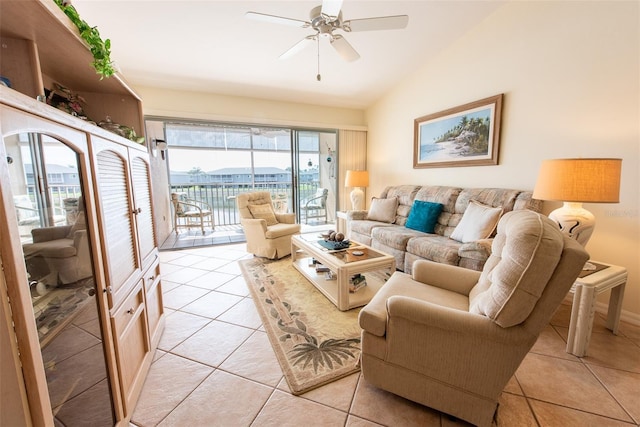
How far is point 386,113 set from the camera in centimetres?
454

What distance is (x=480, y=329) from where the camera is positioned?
106cm

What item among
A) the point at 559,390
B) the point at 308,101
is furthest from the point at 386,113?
the point at 559,390

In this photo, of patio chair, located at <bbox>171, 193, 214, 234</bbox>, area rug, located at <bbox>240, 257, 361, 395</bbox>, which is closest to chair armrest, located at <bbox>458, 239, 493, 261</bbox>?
area rug, located at <bbox>240, 257, 361, 395</bbox>

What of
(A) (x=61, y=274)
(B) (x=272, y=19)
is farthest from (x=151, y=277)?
(B) (x=272, y=19)

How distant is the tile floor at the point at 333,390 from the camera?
1233mm

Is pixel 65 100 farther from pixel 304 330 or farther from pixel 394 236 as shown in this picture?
pixel 394 236

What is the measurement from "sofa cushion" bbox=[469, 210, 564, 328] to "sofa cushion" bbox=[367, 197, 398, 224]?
→ 2606mm

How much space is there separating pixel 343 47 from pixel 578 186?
2083mm

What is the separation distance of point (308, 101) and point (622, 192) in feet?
13.5

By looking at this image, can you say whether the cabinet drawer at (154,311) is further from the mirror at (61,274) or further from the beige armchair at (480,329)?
the beige armchair at (480,329)

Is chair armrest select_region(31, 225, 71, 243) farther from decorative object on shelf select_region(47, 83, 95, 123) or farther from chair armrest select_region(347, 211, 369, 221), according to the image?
chair armrest select_region(347, 211, 369, 221)

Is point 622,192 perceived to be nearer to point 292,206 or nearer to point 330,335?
point 330,335

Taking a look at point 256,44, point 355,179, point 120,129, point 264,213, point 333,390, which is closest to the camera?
point 333,390

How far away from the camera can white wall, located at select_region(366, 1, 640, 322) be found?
194 cm
